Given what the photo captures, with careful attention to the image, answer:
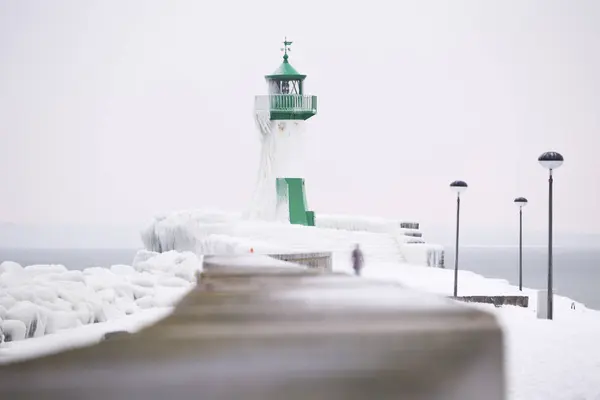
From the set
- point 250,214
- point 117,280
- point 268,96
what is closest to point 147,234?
point 250,214

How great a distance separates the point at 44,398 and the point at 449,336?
0.76 metres

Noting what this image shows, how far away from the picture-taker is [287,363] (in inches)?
66.8

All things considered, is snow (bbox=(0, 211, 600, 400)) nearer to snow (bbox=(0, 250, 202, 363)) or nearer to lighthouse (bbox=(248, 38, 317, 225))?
snow (bbox=(0, 250, 202, 363))

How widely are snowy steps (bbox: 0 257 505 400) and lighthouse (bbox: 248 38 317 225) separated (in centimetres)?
3318

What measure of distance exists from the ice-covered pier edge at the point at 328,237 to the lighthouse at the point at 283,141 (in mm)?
2460

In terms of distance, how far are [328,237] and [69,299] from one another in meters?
15.5

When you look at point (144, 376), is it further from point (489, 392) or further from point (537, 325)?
point (537, 325)

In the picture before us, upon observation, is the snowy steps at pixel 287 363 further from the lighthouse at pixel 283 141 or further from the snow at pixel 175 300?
the lighthouse at pixel 283 141

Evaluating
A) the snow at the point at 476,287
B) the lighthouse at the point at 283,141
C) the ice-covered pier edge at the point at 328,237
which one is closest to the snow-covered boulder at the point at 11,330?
the snow at the point at 476,287

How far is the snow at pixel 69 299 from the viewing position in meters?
10.0

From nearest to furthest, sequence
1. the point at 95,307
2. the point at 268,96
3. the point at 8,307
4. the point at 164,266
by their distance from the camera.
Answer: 1. the point at 8,307
2. the point at 95,307
3. the point at 164,266
4. the point at 268,96

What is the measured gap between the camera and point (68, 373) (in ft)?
5.25

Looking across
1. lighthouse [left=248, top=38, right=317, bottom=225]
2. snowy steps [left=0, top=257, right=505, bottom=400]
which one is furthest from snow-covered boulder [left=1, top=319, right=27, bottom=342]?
lighthouse [left=248, top=38, right=317, bottom=225]

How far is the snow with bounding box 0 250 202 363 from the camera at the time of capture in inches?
394
